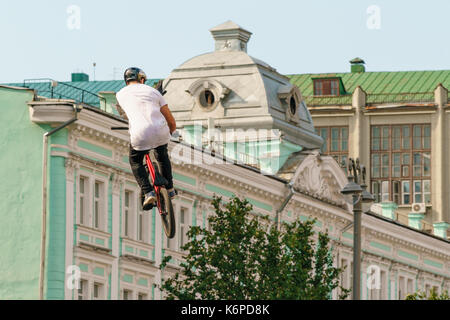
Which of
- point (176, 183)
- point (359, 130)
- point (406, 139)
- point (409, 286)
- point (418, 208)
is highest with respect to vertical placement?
point (359, 130)

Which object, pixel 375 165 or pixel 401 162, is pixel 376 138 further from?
pixel 401 162

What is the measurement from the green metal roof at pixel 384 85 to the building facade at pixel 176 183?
33545 millimetres

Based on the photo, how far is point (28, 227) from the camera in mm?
49969

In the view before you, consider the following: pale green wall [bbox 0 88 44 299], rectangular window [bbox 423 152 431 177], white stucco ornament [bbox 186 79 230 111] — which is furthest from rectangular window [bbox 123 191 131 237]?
rectangular window [bbox 423 152 431 177]

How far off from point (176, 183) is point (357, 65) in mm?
67890

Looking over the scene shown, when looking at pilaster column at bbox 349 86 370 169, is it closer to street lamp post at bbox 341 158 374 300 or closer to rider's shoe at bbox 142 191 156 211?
→ street lamp post at bbox 341 158 374 300

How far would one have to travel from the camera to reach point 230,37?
3027 inches

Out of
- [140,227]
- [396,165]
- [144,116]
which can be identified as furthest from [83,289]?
[396,165]

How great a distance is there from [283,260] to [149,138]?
2929cm

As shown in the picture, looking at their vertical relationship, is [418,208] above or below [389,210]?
above

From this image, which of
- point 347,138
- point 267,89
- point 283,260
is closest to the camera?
point 283,260

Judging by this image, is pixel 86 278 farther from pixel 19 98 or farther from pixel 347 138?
pixel 347 138

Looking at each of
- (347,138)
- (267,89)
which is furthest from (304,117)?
(347,138)

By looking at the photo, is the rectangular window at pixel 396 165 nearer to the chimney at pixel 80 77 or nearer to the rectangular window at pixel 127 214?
the chimney at pixel 80 77
